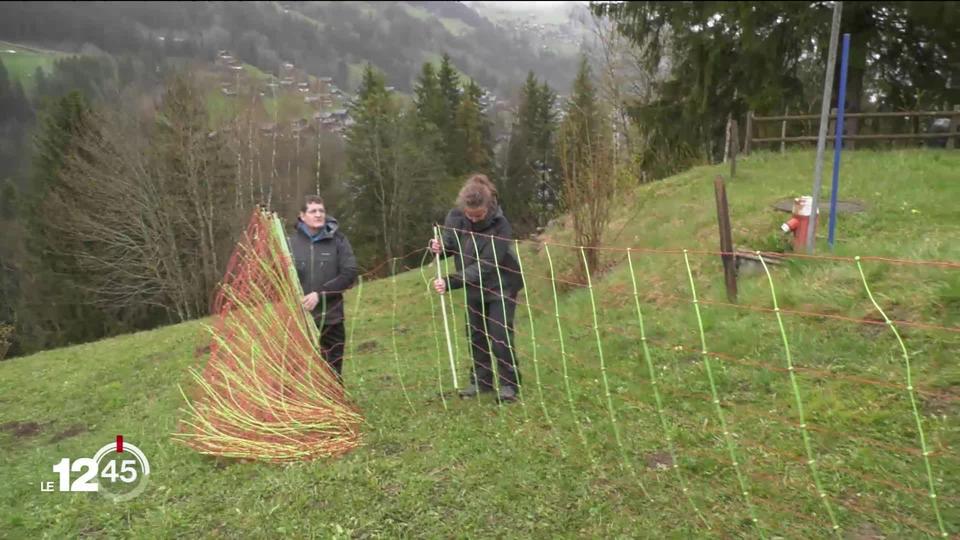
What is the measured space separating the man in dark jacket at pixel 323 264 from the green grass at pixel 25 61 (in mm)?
5883

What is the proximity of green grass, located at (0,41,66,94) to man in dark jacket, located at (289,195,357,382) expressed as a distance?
588cm

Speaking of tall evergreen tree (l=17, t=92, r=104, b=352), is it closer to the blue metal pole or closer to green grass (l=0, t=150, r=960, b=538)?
green grass (l=0, t=150, r=960, b=538)

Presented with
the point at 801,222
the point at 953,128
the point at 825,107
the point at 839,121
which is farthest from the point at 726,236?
the point at 953,128

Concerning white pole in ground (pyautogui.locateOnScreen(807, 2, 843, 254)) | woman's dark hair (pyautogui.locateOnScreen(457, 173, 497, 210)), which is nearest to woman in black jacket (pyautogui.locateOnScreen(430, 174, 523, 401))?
woman's dark hair (pyautogui.locateOnScreen(457, 173, 497, 210))

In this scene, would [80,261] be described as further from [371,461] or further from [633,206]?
[371,461]

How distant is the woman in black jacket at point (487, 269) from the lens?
3744 mm

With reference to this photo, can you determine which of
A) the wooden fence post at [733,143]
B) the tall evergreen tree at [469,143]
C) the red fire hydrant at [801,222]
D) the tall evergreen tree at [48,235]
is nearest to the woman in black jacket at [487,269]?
the red fire hydrant at [801,222]

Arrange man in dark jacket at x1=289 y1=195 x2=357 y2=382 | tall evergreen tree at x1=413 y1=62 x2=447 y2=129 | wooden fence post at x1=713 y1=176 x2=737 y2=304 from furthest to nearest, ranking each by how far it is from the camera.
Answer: tall evergreen tree at x1=413 y1=62 x2=447 y2=129 → wooden fence post at x1=713 y1=176 x2=737 y2=304 → man in dark jacket at x1=289 y1=195 x2=357 y2=382

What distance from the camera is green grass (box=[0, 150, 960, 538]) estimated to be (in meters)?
2.68

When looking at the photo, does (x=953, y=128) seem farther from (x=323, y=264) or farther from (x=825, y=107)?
(x=323, y=264)

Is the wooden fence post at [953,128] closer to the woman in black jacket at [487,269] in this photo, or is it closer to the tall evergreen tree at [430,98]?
the woman in black jacket at [487,269]

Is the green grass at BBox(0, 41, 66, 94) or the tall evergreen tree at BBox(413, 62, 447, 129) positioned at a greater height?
the tall evergreen tree at BBox(413, 62, 447, 129)

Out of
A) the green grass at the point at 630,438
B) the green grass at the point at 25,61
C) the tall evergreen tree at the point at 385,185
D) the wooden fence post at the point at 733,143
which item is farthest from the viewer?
the tall evergreen tree at the point at 385,185

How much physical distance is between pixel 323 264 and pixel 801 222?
14.5ft
